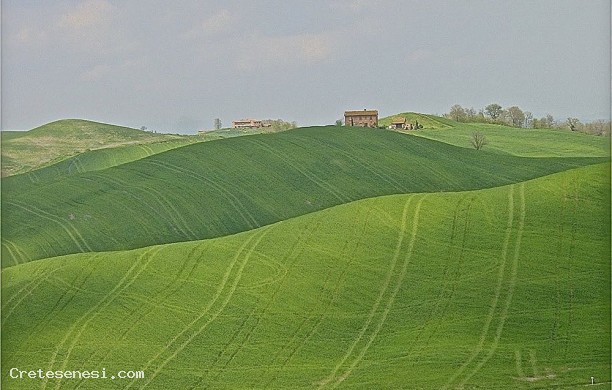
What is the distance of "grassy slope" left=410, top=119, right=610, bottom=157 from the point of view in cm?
3288

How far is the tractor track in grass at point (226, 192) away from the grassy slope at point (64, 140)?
24.2ft

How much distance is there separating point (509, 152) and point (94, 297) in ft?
73.8

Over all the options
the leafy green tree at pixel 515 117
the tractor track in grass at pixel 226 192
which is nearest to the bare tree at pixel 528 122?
the leafy green tree at pixel 515 117

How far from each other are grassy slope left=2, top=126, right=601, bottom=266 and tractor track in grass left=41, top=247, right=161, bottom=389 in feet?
13.6

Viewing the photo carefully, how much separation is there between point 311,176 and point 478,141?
11654mm

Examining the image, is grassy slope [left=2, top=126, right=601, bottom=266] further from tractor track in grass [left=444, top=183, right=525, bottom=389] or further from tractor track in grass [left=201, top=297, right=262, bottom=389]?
tractor track in grass [left=444, top=183, right=525, bottom=389]

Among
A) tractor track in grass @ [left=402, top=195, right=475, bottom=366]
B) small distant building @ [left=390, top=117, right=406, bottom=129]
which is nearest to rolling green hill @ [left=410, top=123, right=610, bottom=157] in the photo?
small distant building @ [left=390, top=117, right=406, bottom=129]

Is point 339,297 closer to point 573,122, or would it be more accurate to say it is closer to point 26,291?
point 26,291

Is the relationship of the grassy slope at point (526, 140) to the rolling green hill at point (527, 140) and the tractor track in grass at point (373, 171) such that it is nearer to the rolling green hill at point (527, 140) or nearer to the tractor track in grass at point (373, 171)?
the rolling green hill at point (527, 140)

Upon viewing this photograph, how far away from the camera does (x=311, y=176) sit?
26.8 meters

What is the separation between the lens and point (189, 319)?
1449 centimetres

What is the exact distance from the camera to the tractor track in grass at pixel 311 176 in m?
25.2

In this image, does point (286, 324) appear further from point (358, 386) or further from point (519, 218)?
point (519, 218)

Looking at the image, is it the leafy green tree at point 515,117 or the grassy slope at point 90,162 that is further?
the leafy green tree at point 515,117
